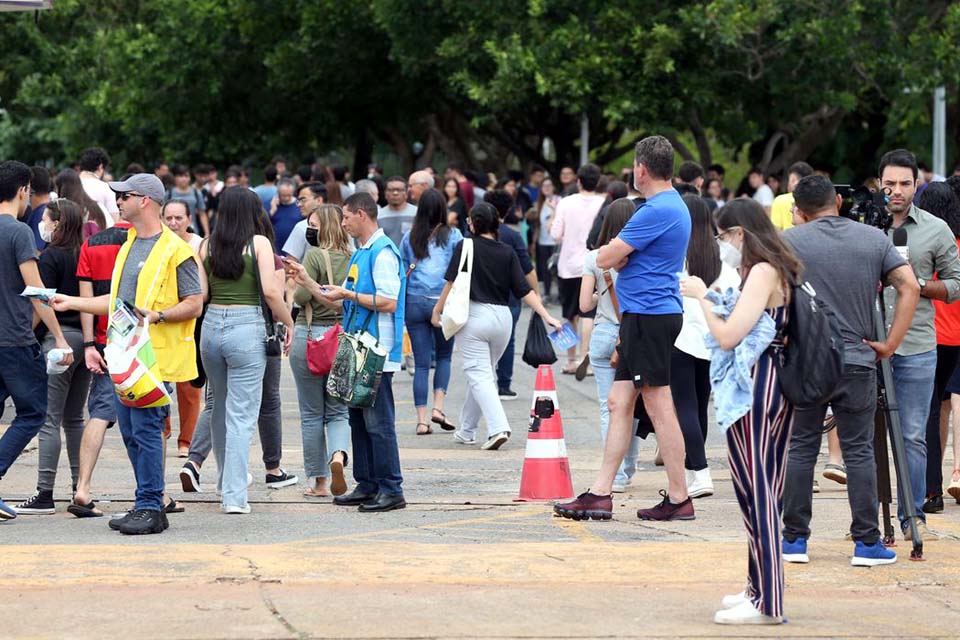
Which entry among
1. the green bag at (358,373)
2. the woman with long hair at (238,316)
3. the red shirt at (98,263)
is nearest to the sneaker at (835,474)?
the green bag at (358,373)

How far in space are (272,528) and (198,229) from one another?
1689cm

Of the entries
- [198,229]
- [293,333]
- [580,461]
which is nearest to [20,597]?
[293,333]

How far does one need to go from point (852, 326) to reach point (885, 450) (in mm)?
902

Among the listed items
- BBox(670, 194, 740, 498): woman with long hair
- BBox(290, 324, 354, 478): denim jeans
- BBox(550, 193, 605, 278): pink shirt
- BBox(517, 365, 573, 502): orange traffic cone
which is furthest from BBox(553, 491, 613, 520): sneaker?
BBox(550, 193, 605, 278): pink shirt

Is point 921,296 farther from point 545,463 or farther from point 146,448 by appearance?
point 146,448

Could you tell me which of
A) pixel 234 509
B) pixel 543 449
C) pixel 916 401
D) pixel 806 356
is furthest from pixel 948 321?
pixel 234 509

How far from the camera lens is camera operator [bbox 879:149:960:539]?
8.30 meters

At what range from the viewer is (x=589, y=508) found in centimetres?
868

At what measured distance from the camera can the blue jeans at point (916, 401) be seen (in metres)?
8.32

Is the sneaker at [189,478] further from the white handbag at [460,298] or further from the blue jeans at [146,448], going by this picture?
the white handbag at [460,298]

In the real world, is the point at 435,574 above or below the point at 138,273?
below

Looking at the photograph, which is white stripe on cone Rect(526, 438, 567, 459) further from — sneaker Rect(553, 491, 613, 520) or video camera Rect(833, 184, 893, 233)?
video camera Rect(833, 184, 893, 233)

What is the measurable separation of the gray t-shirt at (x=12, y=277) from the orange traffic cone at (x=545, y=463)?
9.83 feet

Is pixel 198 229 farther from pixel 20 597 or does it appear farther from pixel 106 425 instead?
pixel 20 597
